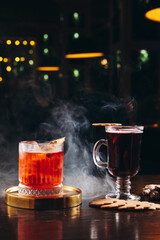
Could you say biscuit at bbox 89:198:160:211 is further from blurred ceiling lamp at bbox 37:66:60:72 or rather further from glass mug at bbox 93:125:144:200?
blurred ceiling lamp at bbox 37:66:60:72

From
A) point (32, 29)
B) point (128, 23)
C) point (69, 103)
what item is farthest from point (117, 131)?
point (32, 29)

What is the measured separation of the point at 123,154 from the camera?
120 centimetres

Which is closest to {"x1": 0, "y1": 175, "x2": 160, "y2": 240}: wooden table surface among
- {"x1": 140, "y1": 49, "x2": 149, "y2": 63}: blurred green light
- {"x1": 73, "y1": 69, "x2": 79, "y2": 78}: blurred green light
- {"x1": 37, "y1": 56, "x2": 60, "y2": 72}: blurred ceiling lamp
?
{"x1": 140, "y1": 49, "x2": 149, "y2": 63}: blurred green light

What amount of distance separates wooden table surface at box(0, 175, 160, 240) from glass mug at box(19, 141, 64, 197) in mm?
92

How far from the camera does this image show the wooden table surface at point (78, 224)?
2.69ft

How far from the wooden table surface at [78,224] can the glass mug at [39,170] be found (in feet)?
0.30

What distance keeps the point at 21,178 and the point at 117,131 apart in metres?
0.36

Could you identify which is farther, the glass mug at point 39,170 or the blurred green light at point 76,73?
the blurred green light at point 76,73

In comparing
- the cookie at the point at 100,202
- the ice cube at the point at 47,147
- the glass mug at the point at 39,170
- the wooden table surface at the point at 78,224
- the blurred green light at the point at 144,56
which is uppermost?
the blurred green light at the point at 144,56

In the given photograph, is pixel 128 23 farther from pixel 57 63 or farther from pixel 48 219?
pixel 48 219

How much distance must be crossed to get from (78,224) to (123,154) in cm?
37

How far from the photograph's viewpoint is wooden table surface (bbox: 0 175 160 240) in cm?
82

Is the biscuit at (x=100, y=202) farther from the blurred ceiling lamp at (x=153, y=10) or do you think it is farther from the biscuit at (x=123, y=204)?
the blurred ceiling lamp at (x=153, y=10)

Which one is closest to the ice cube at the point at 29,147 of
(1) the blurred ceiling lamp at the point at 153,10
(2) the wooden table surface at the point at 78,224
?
(2) the wooden table surface at the point at 78,224
